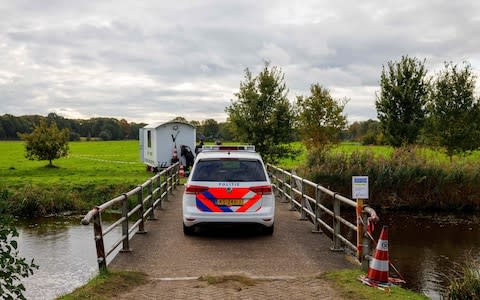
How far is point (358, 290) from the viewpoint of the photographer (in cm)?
660

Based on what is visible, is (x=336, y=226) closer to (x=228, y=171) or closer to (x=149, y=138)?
(x=228, y=171)

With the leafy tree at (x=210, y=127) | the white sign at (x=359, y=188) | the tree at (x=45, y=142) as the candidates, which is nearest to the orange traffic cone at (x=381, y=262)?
the white sign at (x=359, y=188)

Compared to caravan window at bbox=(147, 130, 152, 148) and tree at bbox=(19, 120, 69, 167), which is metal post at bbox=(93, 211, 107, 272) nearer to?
caravan window at bbox=(147, 130, 152, 148)

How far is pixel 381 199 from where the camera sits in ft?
73.3

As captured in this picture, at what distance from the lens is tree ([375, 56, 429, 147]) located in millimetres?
31625

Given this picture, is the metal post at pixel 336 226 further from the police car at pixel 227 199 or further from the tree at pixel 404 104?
the tree at pixel 404 104

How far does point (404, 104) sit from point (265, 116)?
31.4 ft

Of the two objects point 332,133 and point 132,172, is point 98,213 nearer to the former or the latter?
→ point 132,172

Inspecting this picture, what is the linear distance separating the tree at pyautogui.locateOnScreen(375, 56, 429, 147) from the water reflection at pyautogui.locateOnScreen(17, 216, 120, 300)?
66.3 ft

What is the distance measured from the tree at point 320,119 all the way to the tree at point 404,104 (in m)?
4.34

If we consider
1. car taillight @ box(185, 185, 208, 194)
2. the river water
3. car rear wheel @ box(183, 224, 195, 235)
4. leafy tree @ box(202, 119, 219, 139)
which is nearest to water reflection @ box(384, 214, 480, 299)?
the river water

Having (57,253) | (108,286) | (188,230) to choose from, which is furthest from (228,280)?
(57,253)

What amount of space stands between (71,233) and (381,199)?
12899mm

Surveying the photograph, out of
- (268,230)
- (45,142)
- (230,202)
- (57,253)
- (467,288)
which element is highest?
(45,142)
